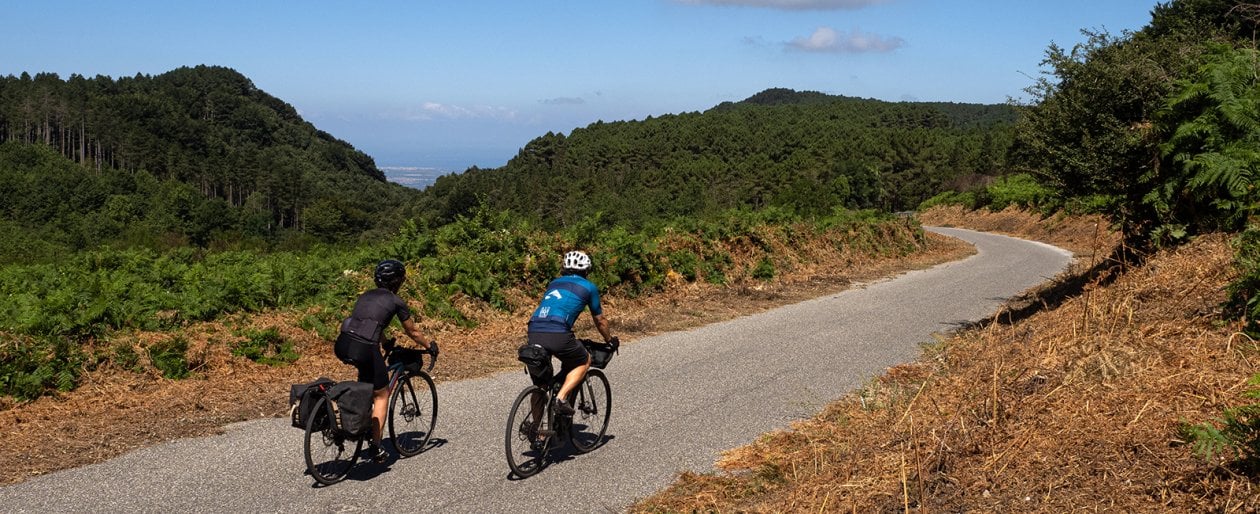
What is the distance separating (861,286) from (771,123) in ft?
568

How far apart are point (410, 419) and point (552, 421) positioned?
1.29 meters

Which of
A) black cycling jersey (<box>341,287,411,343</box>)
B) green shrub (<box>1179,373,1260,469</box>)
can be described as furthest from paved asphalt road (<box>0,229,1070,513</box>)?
green shrub (<box>1179,373,1260,469</box>)

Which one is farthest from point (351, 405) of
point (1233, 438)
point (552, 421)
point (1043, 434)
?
point (1233, 438)

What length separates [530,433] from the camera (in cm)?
650

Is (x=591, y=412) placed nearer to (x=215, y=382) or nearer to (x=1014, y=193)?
(x=215, y=382)

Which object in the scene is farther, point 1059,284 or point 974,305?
point 974,305

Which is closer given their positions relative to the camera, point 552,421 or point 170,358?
point 552,421

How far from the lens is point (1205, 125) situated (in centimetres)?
919

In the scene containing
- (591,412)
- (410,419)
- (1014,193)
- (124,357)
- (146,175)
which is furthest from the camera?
(146,175)

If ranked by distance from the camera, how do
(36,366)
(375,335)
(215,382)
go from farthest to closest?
(215,382), (36,366), (375,335)

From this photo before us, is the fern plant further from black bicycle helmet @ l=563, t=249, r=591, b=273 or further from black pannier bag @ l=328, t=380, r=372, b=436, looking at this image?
black pannier bag @ l=328, t=380, r=372, b=436

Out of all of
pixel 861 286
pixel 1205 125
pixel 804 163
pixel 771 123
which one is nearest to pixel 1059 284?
pixel 861 286

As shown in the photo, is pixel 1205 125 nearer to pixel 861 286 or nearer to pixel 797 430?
pixel 797 430

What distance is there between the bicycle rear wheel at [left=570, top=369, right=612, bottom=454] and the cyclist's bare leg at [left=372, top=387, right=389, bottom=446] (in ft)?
5.12
